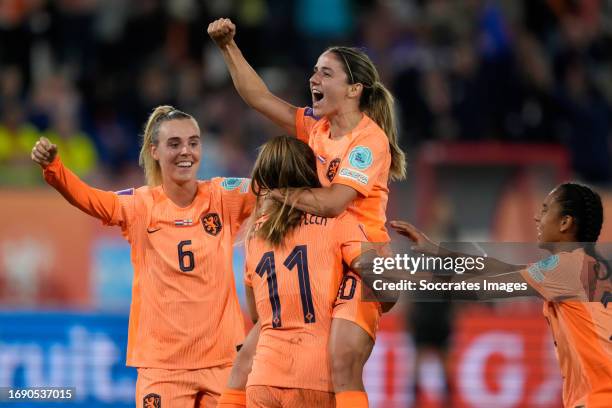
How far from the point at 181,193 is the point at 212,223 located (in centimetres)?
25

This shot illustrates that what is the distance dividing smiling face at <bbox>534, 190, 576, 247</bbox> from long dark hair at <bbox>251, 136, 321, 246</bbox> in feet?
3.75

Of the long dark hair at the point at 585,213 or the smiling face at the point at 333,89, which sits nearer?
the long dark hair at the point at 585,213

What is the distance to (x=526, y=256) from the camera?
21.3 feet

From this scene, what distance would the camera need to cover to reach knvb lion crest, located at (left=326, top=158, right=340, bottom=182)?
6371mm

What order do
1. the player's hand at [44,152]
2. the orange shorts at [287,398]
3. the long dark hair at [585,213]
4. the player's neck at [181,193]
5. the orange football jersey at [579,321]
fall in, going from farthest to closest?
the player's neck at [181,193] → the player's hand at [44,152] → the long dark hair at [585,213] → the orange football jersey at [579,321] → the orange shorts at [287,398]

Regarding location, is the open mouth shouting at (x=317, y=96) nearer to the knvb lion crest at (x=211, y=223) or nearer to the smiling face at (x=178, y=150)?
the smiling face at (x=178, y=150)

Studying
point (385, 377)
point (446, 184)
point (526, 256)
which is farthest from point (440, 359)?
point (526, 256)

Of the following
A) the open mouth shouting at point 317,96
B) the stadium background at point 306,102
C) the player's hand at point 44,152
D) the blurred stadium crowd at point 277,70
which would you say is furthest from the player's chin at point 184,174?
the blurred stadium crowd at point 277,70

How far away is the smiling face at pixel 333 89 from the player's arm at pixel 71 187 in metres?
1.26

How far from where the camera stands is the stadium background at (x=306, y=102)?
11.5m

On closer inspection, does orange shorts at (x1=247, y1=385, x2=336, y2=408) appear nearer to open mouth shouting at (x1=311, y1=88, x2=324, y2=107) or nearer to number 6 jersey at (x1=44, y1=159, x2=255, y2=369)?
number 6 jersey at (x1=44, y1=159, x2=255, y2=369)

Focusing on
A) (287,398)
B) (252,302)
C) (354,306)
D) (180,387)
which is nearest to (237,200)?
(252,302)

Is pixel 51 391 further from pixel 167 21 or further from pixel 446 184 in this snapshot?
pixel 167 21

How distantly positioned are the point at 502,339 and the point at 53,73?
6.22 m
